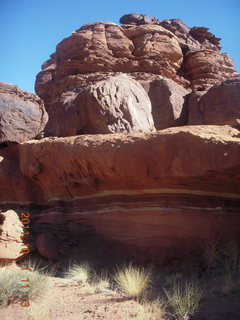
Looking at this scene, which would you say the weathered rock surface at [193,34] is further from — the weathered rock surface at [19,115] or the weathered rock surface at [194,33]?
the weathered rock surface at [19,115]

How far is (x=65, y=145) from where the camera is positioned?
6.28 metres

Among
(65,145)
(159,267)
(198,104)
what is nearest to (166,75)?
(198,104)

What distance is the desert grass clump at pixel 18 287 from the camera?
422 centimetres

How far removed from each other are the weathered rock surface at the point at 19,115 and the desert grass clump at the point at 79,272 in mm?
3228

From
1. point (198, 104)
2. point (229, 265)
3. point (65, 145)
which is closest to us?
point (229, 265)

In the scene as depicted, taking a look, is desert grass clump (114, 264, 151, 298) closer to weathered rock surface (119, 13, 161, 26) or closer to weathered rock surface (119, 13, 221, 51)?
weathered rock surface (119, 13, 221, 51)

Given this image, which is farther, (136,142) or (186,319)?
(136,142)

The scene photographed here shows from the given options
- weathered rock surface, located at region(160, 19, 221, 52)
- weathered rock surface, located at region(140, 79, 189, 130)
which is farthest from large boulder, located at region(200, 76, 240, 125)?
weathered rock surface, located at region(160, 19, 221, 52)

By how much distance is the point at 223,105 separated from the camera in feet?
35.9

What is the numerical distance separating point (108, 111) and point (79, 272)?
351cm

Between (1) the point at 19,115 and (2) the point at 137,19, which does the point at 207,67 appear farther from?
(1) the point at 19,115

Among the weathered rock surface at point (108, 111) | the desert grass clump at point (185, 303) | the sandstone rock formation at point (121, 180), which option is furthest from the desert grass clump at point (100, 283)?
the weathered rock surface at point (108, 111)

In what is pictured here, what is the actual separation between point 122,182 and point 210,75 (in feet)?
47.2

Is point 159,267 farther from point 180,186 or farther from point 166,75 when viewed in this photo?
point 166,75
